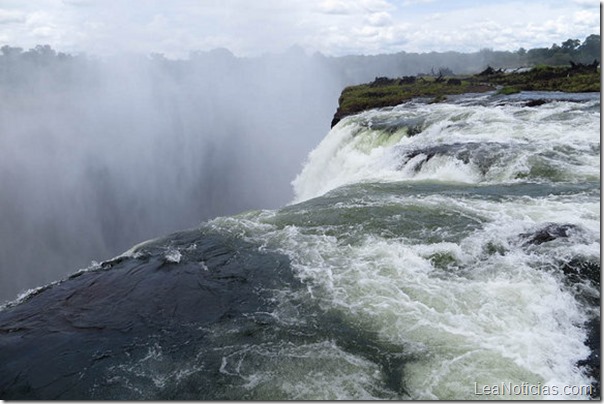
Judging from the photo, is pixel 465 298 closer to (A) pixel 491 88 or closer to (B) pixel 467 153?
(B) pixel 467 153

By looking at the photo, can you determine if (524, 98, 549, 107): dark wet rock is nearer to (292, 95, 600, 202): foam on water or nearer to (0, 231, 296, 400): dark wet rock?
(292, 95, 600, 202): foam on water

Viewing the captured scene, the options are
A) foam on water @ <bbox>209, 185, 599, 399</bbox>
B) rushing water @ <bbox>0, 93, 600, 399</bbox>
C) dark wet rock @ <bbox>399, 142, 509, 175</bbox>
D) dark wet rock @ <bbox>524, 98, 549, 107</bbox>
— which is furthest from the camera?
dark wet rock @ <bbox>524, 98, 549, 107</bbox>

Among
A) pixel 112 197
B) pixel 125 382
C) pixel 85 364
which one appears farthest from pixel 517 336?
pixel 112 197

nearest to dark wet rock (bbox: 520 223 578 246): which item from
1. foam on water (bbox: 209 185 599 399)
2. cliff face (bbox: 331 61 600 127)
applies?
foam on water (bbox: 209 185 599 399)

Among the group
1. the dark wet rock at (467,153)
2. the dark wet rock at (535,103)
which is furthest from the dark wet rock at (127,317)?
the dark wet rock at (535,103)

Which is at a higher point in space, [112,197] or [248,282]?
A: [248,282]

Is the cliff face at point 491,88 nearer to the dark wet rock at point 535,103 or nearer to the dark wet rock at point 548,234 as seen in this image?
the dark wet rock at point 535,103

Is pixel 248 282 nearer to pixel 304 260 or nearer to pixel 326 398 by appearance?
pixel 304 260
